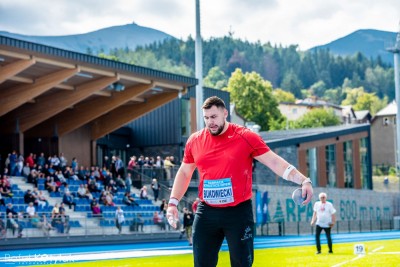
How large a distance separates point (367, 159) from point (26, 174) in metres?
39.3

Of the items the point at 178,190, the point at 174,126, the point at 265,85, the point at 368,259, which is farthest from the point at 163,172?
the point at 265,85

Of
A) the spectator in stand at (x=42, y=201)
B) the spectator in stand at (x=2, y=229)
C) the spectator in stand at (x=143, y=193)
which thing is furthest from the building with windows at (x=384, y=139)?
the spectator in stand at (x=2, y=229)

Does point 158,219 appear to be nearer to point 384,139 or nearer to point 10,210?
point 10,210

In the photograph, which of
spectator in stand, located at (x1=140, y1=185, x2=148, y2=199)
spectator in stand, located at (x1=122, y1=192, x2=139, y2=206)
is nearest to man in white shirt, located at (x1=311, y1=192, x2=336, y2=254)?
spectator in stand, located at (x1=122, y1=192, x2=139, y2=206)

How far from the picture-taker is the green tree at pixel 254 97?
386 feet

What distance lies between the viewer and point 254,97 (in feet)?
391

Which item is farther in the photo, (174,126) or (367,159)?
(367,159)

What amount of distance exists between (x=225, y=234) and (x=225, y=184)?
0.51 m

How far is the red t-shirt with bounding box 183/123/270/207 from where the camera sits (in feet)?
26.2

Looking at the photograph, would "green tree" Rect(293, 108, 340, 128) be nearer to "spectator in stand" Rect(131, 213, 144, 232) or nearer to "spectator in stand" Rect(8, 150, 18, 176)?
"spectator in stand" Rect(8, 150, 18, 176)

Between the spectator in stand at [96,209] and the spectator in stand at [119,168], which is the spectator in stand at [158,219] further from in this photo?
the spectator in stand at [119,168]

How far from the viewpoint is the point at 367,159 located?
67938 millimetres

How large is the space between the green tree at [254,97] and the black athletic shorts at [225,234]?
109142 millimetres

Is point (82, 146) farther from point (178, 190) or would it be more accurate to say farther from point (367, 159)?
point (178, 190)
